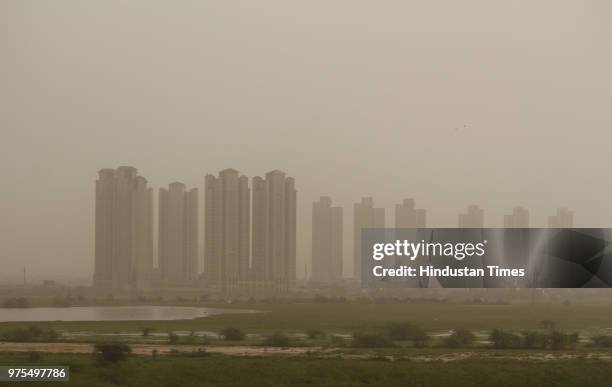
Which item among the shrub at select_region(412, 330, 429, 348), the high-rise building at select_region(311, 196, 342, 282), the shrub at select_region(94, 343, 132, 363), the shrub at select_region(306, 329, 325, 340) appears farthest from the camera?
the shrub at select_region(306, 329, 325, 340)

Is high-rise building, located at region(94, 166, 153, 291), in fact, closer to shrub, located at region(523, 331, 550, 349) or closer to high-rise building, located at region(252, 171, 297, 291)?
high-rise building, located at region(252, 171, 297, 291)

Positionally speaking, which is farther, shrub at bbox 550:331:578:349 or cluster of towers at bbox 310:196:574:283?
shrub at bbox 550:331:578:349

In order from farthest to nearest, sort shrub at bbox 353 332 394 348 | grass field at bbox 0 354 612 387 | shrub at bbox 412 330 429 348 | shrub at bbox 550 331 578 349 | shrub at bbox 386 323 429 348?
shrub at bbox 386 323 429 348, shrub at bbox 412 330 429 348, shrub at bbox 550 331 578 349, shrub at bbox 353 332 394 348, grass field at bbox 0 354 612 387

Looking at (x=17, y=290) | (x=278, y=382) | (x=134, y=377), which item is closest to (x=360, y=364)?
(x=278, y=382)

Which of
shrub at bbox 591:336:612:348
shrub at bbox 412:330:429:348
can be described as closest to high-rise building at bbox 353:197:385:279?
shrub at bbox 412:330:429:348

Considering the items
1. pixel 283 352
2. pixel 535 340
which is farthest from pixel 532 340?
pixel 283 352

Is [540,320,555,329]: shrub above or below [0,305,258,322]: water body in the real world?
below

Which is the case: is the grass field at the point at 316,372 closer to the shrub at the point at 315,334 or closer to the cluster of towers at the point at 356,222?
the cluster of towers at the point at 356,222

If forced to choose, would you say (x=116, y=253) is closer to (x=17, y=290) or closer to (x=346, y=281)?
(x=17, y=290)
